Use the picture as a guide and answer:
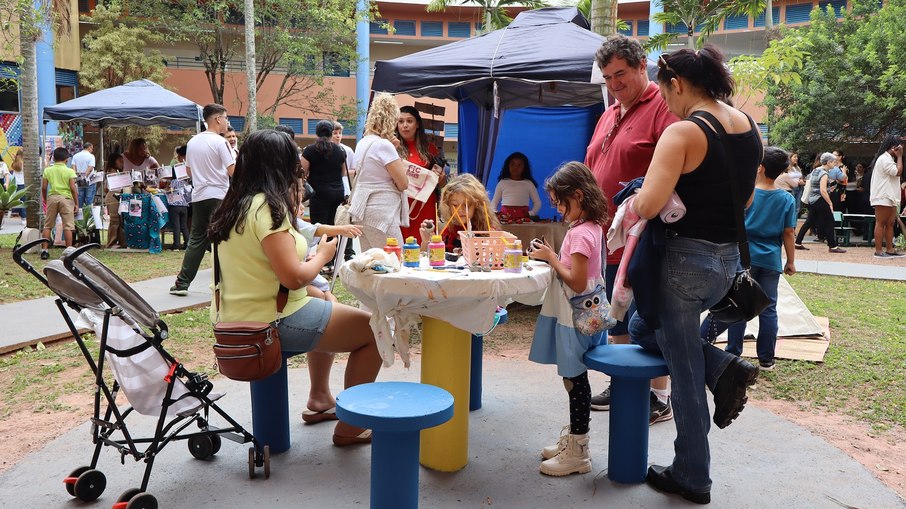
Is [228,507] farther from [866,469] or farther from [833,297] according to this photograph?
[833,297]

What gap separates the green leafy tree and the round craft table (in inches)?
729

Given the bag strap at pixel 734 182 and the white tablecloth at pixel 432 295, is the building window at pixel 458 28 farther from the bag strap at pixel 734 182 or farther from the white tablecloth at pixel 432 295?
the bag strap at pixel 734 182

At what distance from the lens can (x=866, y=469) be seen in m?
3.44

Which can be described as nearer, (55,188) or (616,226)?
(616,226)

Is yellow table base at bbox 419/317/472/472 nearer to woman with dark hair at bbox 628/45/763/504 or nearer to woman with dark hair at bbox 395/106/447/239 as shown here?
woman with dark hair at bbox 628/45/763/504

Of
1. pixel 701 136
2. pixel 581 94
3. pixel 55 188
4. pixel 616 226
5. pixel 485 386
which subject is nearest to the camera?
pixel 701 136

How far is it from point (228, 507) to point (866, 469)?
297 cm

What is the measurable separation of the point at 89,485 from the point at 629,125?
3.13 meters

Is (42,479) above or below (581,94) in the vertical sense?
below

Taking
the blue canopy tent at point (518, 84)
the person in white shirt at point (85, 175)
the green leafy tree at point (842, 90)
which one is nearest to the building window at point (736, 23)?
the green leafy tree at point (842, 90)

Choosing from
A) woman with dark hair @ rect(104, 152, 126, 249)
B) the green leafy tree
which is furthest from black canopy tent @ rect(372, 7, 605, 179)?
the green leafy tree

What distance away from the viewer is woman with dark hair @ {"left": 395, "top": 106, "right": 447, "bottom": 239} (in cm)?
612

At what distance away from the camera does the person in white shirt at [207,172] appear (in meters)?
7.00

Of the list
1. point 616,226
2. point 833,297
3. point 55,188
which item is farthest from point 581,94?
point 55,188
